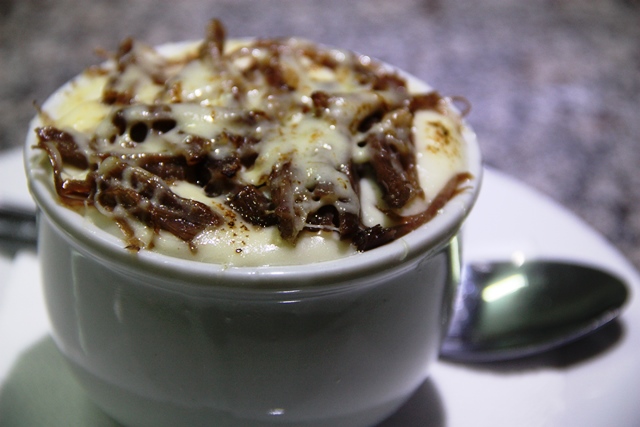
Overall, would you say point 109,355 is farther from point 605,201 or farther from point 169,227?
point 605,201

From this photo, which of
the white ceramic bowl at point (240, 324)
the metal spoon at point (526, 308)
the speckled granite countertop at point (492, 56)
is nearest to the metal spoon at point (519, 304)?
the metal spoon at point (526, 308)

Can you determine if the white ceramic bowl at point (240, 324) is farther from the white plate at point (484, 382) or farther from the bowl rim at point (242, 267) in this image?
the white plate at point (484, 382)

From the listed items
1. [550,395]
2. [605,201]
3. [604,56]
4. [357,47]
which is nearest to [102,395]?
[550,395]

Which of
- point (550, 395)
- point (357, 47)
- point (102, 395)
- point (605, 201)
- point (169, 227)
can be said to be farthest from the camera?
point (357, 47)

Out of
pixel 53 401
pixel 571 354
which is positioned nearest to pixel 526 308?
pixel 571 354

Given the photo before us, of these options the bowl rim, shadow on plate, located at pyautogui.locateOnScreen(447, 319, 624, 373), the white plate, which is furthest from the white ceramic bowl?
shadow on plate, located at pyautogui.locateOnScreen(447, 319, 624, 373)

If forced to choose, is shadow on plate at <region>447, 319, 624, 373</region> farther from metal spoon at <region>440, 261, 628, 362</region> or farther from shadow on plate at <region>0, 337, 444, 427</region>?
shadow on plate at <region>0, 337, 444, 427</region>
